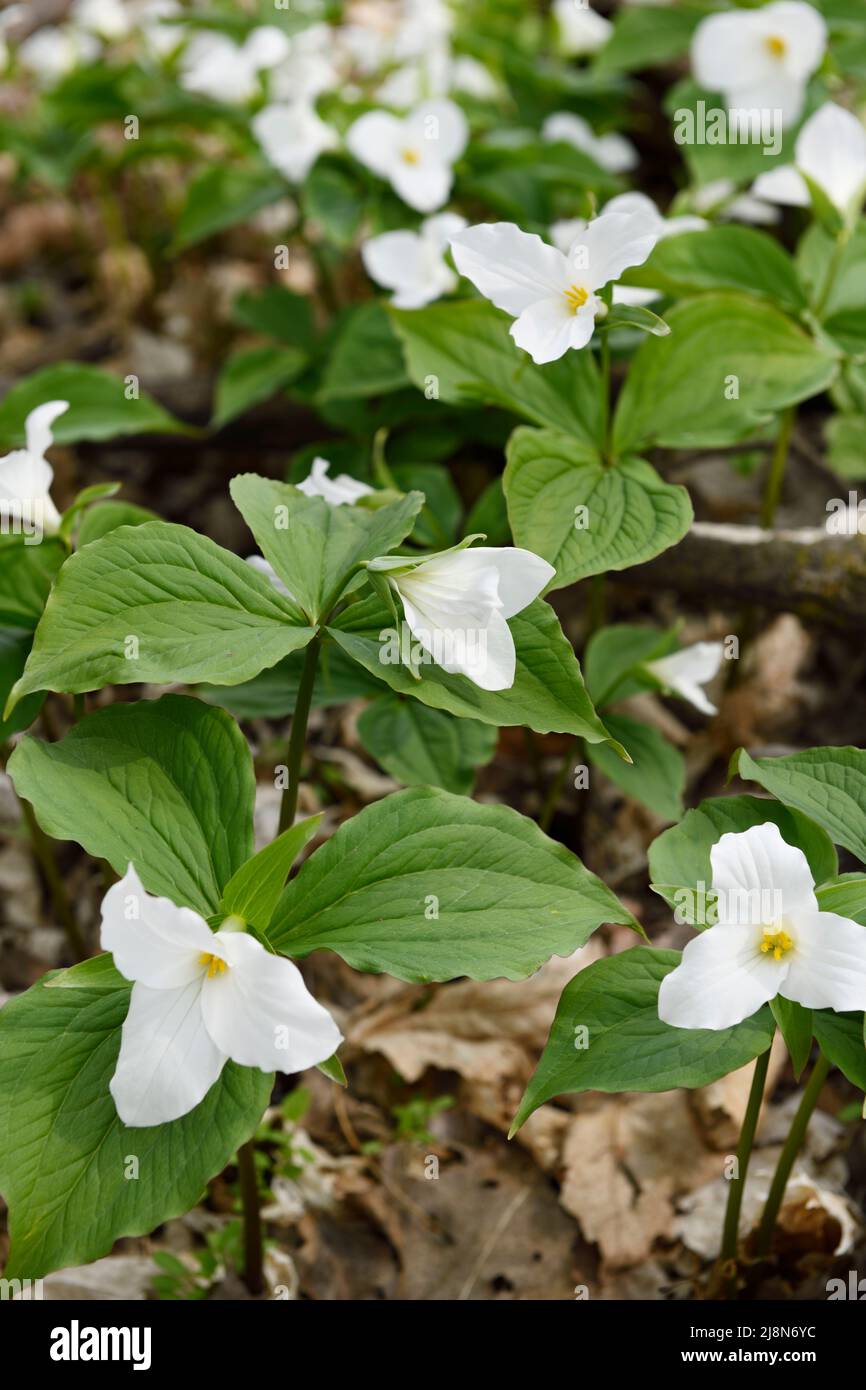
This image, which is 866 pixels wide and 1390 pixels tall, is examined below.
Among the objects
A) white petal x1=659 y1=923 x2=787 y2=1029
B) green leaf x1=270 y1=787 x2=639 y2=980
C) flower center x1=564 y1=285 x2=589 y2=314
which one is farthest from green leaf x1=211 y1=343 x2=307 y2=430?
white petal x1=659 y1=923 x2=787 y2=1029

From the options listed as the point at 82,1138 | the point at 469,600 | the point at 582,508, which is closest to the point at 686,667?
the point at 582,508

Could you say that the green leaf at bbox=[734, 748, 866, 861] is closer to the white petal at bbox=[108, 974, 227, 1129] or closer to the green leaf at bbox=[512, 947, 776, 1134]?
the green leaf at bbox=[512, 947, 776, 1134]

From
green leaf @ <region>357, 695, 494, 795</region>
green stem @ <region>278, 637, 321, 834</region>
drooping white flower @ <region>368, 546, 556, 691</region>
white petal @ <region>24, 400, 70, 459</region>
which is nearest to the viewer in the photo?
drooping white flower @ <region>368, 546, 556, 691</region>

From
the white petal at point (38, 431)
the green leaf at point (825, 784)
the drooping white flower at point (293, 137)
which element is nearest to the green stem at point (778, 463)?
the green leaf at point (825, 784)

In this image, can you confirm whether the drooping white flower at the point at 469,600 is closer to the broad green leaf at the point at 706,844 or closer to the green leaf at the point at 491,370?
the broad green leaf at the point at 706,844

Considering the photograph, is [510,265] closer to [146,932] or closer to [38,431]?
[38,431]

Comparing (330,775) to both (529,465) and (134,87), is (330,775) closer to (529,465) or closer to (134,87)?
(529,465)
